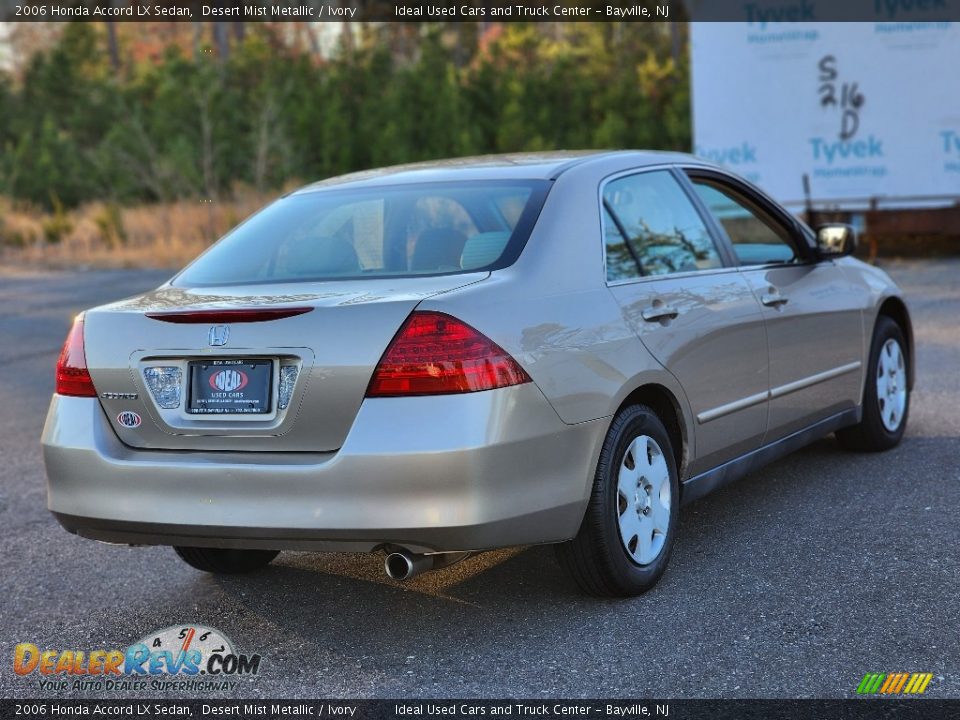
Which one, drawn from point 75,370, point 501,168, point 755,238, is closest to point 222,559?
point 75,370

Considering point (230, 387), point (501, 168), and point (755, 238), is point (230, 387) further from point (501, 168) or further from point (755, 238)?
point (755, 238)

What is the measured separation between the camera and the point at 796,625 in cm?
416

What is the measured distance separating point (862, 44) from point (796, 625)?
13.8 meters

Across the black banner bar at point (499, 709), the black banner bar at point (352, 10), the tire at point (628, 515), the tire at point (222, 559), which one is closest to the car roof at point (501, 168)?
the tire at point (628, 515)

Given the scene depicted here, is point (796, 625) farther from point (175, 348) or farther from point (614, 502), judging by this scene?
point (175, 348)

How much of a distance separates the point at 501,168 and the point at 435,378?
1.47 meters

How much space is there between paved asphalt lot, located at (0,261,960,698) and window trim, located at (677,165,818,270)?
1065 mm

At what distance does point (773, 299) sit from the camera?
5.47 m

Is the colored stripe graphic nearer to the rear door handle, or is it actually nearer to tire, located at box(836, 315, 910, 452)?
the rear door handle

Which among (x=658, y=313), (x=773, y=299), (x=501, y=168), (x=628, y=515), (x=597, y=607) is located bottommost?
(x=597, y=607)

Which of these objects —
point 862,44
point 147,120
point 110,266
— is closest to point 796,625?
point 862,44

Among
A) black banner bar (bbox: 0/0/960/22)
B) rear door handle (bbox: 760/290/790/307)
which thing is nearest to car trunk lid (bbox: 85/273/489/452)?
rear door handle (bbox: 760/290/790/307)

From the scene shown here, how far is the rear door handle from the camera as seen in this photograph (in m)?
5.42

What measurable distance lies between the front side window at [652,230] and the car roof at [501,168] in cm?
10
